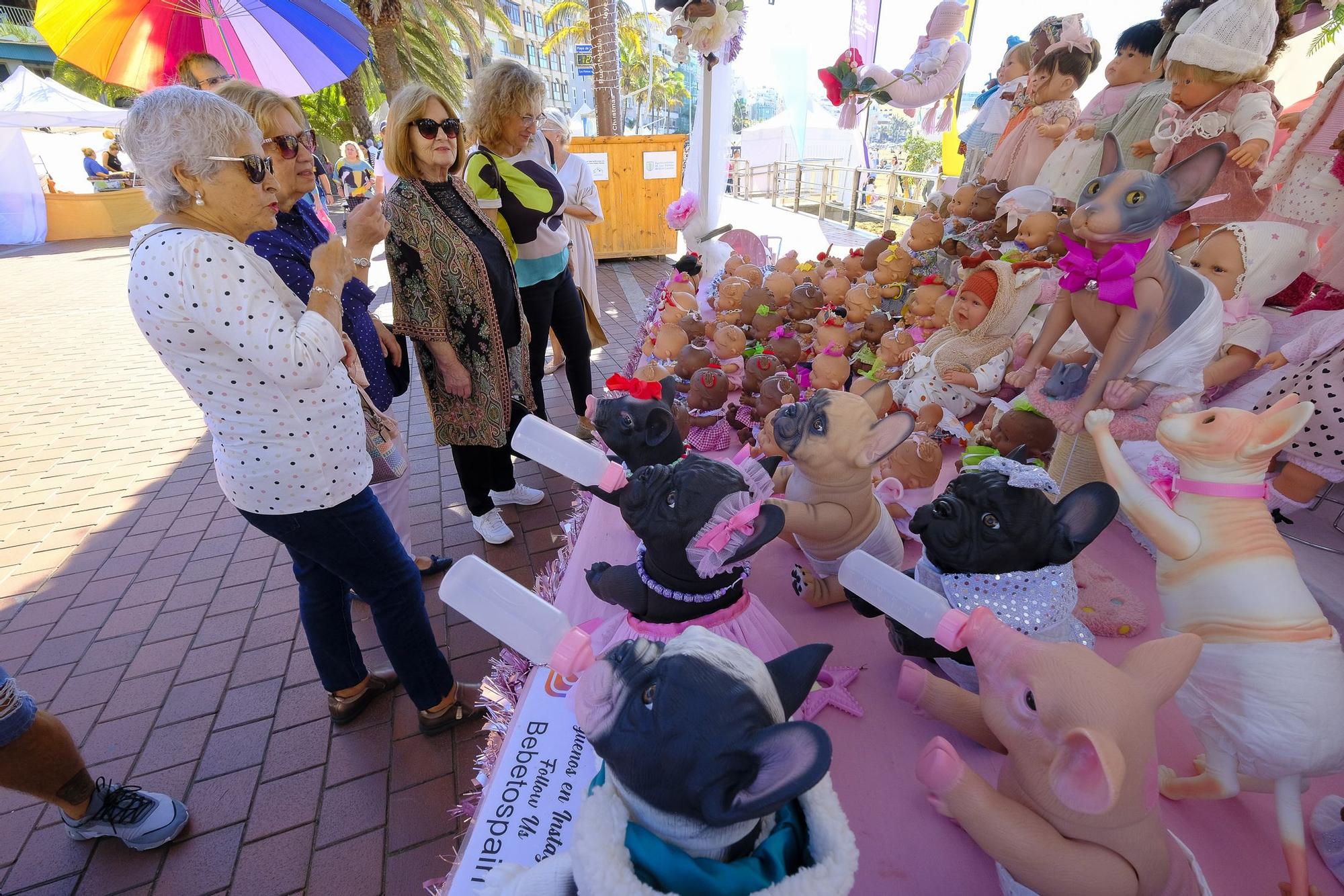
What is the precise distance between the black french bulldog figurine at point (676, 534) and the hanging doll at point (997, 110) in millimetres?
3157

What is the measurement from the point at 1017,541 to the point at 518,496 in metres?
2.45

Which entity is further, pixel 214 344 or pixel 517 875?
pixel 214 344

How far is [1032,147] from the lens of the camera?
118 inches

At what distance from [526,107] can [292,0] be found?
4.23ft

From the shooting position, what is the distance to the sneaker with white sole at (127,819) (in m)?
1.65

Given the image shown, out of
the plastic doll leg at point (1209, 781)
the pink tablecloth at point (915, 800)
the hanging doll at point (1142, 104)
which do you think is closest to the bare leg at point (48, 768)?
the pink tablecloth at point (915, 800)

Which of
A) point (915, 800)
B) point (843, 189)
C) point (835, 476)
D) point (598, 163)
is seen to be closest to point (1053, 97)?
point (835, 476)

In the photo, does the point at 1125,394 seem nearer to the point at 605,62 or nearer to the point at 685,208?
the point at 685,208

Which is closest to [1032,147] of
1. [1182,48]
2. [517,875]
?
[1182,48]

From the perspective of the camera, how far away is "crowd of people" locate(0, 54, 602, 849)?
1.18 meters

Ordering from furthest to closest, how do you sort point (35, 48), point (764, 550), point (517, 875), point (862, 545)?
point (35, 48)
point (764, 550)
point (862, 545)
point (517, 875)

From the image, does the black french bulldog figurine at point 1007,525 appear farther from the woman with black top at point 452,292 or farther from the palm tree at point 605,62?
the palm tree at point 605,62

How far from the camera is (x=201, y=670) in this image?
2.27 metres

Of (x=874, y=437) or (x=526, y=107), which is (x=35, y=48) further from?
(x=874, y=437)
